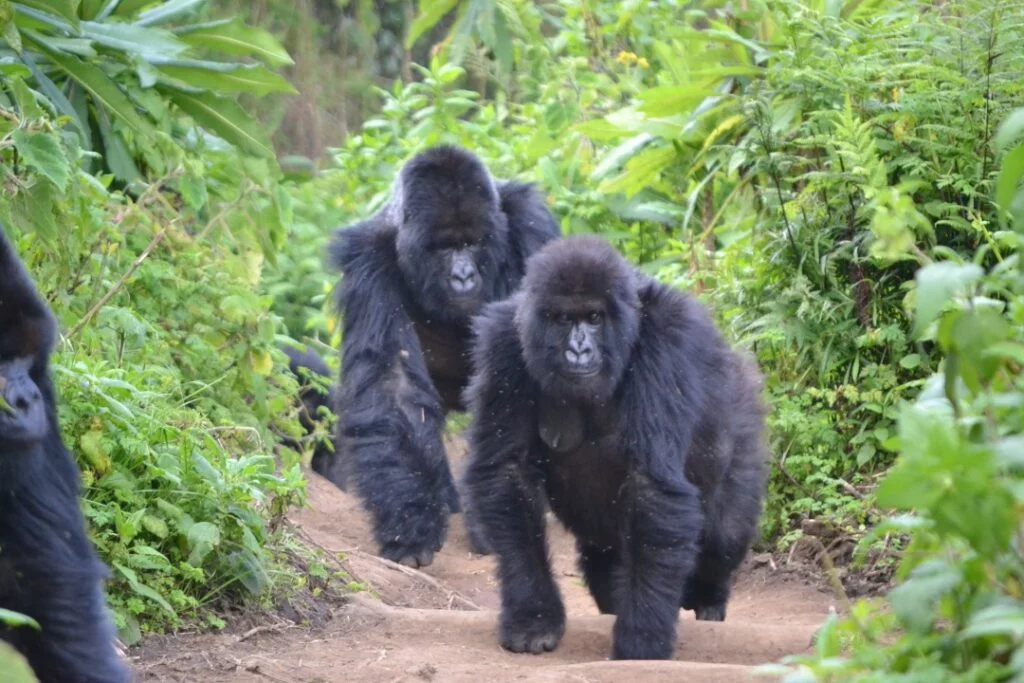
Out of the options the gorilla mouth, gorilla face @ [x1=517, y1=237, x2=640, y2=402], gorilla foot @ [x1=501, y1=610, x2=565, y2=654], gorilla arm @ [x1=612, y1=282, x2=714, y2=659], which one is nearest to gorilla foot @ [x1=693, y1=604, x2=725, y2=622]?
gorilla arm @ [x1=612, y1=282, x2=714, y2=659]

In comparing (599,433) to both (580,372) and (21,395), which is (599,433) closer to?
(580,372)

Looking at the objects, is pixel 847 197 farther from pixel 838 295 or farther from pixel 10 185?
pixel 10 185

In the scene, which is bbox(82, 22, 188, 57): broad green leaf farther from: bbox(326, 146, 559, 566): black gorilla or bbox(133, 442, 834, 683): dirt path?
bbox(133, 442, 834, 683): dirt path

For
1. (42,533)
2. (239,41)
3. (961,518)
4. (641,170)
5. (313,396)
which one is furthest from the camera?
(313,396)

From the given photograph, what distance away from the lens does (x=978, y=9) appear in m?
5.99

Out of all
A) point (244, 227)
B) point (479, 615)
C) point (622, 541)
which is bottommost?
point (479, 615)

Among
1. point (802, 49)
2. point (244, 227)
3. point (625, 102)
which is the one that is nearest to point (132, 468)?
point (244, 227)

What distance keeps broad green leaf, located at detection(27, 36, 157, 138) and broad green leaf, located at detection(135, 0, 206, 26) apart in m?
0.38

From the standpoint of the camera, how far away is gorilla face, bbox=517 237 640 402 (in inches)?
191

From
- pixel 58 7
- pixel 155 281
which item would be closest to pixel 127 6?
pixel 58 7

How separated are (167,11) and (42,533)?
4.36 metres

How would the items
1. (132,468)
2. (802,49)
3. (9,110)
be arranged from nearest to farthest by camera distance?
(132,468), (9,110), (802,49)

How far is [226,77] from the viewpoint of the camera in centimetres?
725

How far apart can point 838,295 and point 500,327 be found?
1717mm
